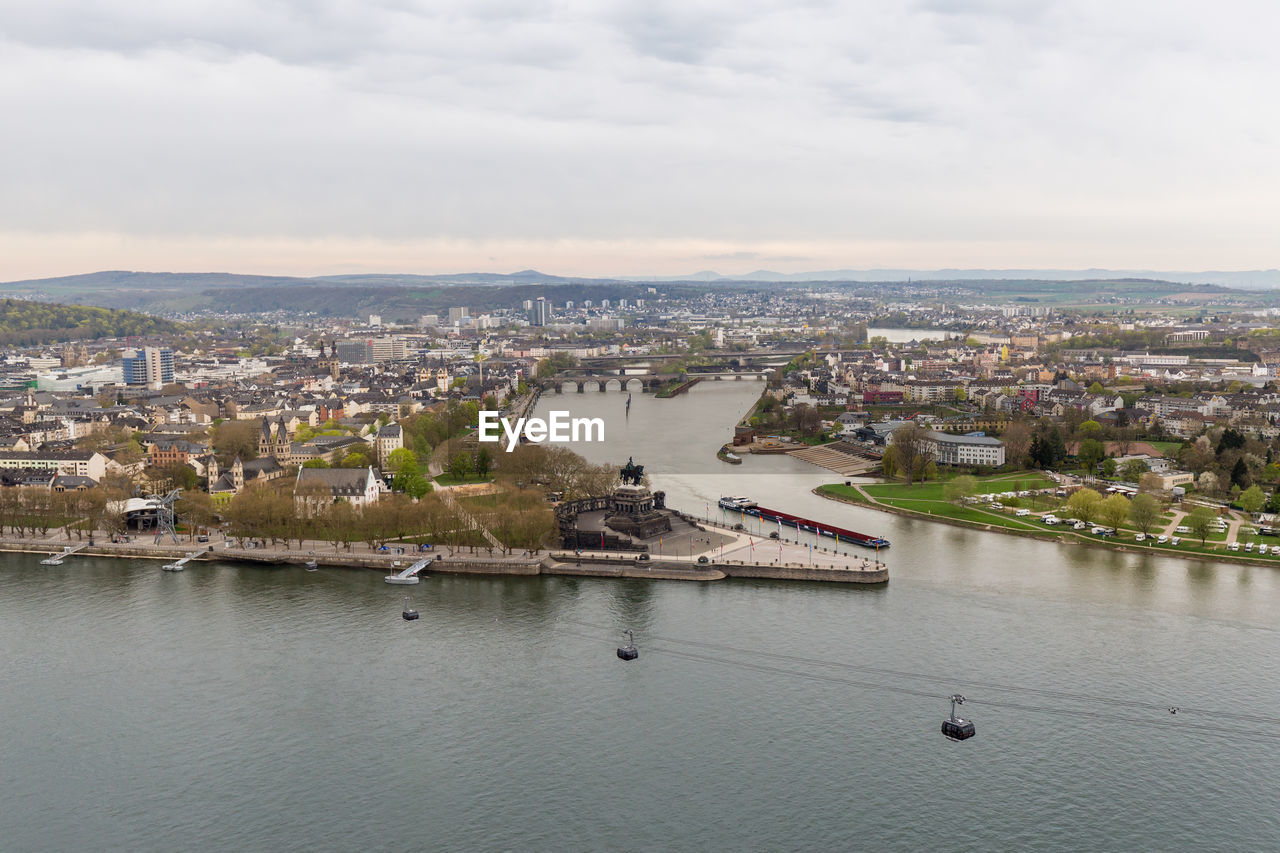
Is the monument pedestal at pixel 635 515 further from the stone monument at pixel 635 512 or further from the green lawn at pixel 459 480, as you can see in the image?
the green lawn at pixel 459 480

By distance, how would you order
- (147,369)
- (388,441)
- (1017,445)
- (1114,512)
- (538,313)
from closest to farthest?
(1114,512) < (1017,445) < (388,441) < (147,369) < (538,313)

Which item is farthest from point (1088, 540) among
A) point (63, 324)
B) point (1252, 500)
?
point (63, 324)

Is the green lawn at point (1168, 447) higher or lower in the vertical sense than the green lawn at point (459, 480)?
higher

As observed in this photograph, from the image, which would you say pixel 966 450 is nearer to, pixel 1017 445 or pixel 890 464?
pixel 1017 445

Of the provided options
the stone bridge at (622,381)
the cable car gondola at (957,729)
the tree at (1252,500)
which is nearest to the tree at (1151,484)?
the tree at (1252,500)

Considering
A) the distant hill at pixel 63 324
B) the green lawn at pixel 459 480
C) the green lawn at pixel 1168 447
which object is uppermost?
the distant hill at pixel 63 324

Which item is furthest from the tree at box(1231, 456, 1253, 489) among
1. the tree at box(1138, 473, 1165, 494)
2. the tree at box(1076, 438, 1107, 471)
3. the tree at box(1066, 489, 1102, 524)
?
the tree at box(1066, 489, 1102, 524)

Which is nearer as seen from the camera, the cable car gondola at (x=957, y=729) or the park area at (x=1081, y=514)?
the cable car gondola at (x=957, y=729)
